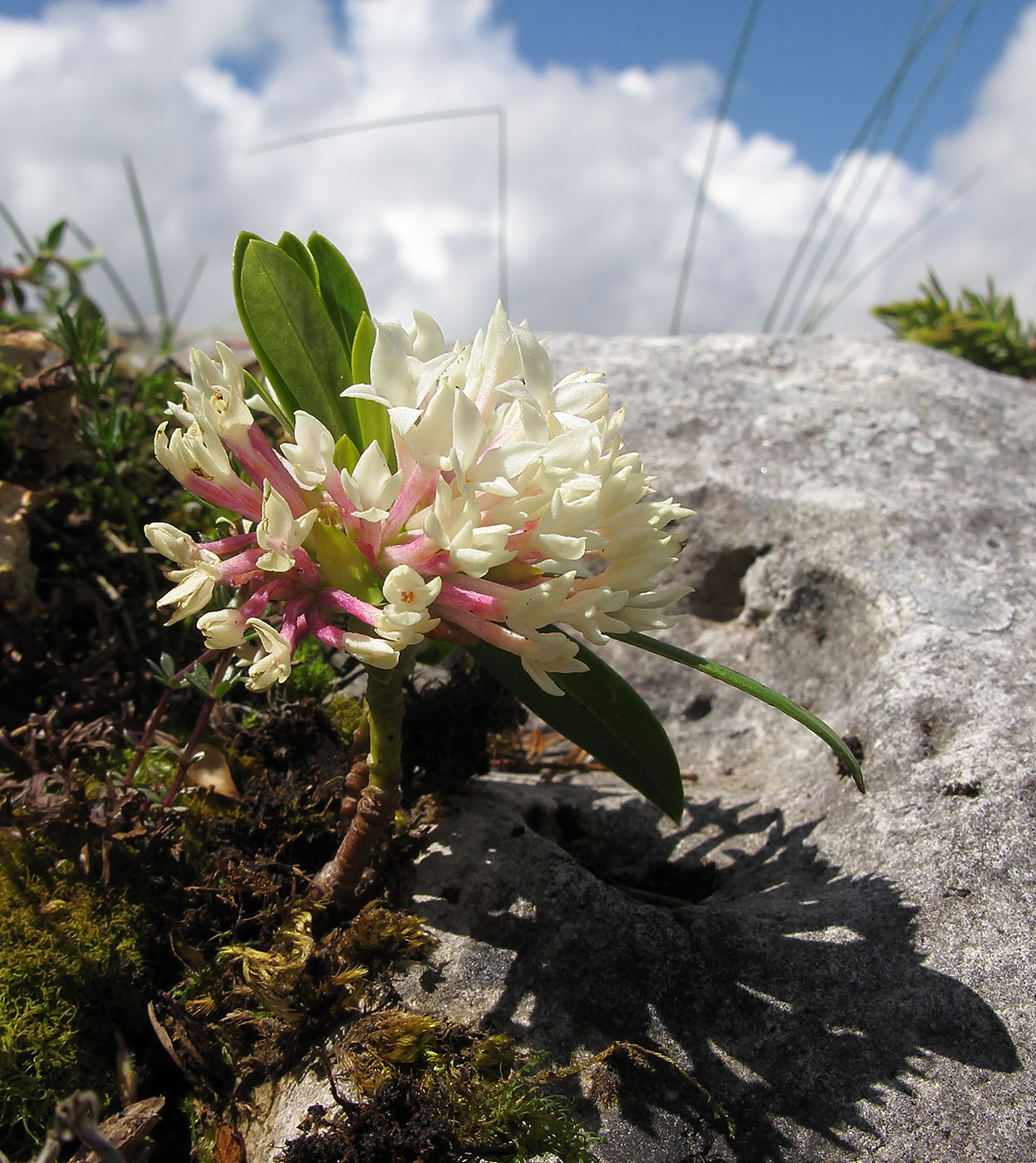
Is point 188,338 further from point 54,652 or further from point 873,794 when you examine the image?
point 873,794

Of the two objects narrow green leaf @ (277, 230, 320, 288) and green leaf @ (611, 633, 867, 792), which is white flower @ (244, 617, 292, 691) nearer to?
green leaf @ (611, 633, 867, 792)

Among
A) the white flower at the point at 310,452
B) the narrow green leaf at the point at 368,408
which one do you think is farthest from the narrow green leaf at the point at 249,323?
the white flower at the point at 310,452

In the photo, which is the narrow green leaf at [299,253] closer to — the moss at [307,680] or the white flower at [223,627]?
the white flower at [223,627]

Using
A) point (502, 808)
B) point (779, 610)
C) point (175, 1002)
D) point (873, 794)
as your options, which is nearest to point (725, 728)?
point (779, 610)

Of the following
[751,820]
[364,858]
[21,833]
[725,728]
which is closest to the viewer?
[364,858]

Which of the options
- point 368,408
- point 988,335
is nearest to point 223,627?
point 368,408

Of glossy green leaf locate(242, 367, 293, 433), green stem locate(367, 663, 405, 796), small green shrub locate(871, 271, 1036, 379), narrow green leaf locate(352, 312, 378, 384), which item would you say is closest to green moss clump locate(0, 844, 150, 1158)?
green stem locate(367, 663, 405, 796)
